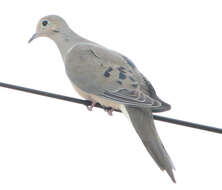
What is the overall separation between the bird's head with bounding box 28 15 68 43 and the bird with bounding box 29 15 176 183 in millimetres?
19

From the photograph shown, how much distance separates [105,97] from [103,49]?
95 centimetres

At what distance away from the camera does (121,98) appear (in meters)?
5.87

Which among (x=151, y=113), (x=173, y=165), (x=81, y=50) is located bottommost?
(x=173, y=165)

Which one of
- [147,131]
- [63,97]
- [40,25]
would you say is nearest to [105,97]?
[147,131]

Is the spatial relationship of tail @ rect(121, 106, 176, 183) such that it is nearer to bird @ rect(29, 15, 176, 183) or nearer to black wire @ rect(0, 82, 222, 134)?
bird @ rect(29, 15, 176, 183)

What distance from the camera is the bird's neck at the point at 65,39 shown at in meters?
7.05

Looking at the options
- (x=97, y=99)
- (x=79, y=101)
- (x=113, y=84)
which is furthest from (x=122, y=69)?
(x=79, y=101)

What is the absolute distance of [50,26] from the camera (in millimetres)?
7434

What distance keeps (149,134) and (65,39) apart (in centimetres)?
213

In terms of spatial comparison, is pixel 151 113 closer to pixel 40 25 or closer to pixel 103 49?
pixel 103 49

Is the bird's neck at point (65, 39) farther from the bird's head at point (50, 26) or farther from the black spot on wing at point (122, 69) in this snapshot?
the black spot on wing at point (122, 69)

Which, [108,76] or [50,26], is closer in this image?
[108,76]

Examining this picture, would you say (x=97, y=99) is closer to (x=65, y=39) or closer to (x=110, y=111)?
(x=110, y=111)

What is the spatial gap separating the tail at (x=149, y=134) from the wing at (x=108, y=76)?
10 centimetres
